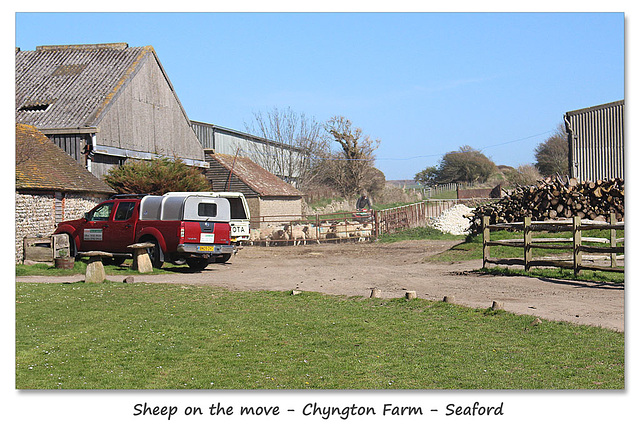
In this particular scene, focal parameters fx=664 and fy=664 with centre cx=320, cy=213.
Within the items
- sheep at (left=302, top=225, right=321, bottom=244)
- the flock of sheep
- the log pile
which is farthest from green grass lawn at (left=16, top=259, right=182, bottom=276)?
sheep at (left=302, top=225, right=321, bottom=244)

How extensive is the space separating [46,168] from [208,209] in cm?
771

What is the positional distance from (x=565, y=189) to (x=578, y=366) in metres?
18.1

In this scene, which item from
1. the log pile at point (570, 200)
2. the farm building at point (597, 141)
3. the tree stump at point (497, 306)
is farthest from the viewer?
the farm building at point (597, 141)

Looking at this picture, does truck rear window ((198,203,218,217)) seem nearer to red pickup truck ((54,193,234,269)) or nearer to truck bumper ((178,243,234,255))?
red pickup truck ((54,193,234,269))

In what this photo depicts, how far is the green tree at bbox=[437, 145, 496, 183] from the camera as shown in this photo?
83.6 meters

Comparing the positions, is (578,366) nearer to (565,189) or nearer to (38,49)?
(565,189)

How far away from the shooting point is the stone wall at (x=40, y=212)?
70.1 ft

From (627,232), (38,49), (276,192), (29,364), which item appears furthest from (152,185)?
(627,232)

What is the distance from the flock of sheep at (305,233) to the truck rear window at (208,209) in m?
13.6

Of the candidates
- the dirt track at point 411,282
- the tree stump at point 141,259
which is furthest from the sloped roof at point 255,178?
the tree stump at point 141,259

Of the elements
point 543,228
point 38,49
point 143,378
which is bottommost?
point 143,378

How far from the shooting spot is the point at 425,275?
19.0m

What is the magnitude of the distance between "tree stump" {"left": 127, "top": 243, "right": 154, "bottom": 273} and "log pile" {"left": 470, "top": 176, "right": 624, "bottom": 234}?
14303 mm

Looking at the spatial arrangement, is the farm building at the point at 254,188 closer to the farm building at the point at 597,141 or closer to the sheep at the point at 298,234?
the sheep at the point at 298,234
